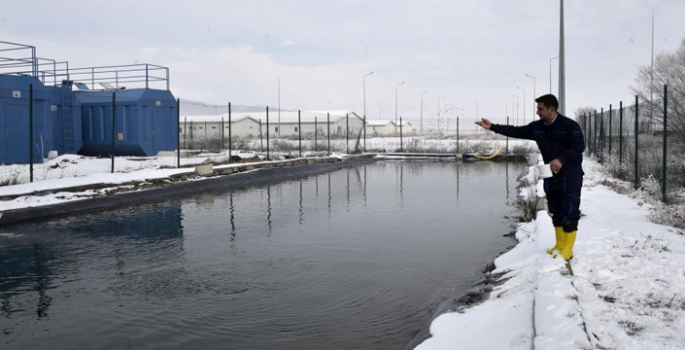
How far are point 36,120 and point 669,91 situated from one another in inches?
919

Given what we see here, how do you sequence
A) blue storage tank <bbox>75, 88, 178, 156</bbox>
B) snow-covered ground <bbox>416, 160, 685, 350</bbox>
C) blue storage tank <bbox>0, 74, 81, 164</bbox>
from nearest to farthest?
snow-covered ground <bbox>416, 160, 685, 350</bbox>, blue storage tank <bbox>0, 74, 81, 164</bbox>, blue storage tank <bbox>75, 88, 178, 156</bbox>

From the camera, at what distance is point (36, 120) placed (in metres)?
23.2

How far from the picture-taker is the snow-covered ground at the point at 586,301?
4574 mm

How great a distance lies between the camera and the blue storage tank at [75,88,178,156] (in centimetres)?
2641

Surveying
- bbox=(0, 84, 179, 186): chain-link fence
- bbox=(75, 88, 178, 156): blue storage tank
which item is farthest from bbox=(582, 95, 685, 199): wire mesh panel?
bbox=(75, 88, 178, 156): blue storage tank

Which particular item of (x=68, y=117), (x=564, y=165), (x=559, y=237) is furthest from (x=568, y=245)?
(x=68, y=117)

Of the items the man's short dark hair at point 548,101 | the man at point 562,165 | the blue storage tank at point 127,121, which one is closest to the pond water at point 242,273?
the man at point 562,165

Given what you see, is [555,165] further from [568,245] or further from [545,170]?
[568,245]

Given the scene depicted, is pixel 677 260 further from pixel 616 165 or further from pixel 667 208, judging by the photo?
pixel 616 165

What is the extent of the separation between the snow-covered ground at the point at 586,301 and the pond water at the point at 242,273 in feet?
2.19

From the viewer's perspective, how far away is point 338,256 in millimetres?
9031

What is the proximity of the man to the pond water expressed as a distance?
4.59 ft

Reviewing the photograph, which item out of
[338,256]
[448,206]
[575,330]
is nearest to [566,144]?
[575,330]

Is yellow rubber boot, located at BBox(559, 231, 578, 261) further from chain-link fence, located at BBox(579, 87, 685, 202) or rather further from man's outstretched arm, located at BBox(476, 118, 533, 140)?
chain-link fence, located at BBox(579, 87, 685, 202)
